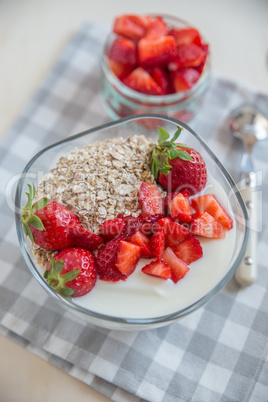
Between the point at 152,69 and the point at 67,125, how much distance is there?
1.20ft

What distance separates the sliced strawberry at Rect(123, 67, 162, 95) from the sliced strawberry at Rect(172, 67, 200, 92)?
0.07 m

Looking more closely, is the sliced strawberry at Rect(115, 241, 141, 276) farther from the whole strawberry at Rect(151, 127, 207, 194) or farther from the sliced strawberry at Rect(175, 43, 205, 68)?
the sliced strawberry at Rect(175, 43, 205, 68)

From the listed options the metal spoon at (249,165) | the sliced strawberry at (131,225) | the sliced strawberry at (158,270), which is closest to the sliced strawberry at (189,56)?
the metal spoon at (249,165)

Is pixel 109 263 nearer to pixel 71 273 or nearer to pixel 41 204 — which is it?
pixel 71 273

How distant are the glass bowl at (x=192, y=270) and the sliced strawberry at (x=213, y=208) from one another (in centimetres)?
3

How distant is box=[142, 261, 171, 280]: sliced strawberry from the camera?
1.08 meters

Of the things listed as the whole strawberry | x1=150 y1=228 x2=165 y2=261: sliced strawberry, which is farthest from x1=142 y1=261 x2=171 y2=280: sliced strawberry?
the whole strawberry

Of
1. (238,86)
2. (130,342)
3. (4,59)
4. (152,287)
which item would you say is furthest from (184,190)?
(4,59)

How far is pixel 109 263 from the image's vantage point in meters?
1.10

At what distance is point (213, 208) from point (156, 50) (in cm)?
65

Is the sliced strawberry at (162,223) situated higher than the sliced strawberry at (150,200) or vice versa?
the sliced strawberry at (150,200)

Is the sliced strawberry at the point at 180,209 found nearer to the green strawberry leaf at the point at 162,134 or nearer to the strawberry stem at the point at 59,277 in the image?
the green strawberry leaf at the point at 162,134

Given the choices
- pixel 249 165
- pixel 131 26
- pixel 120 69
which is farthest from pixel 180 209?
pixel 131 26

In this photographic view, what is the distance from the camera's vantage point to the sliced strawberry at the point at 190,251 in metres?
1.12
